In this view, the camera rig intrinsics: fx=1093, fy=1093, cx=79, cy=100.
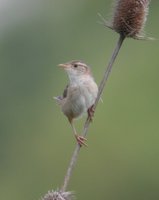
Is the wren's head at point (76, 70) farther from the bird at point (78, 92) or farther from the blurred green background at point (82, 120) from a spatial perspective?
the blurred green background at point (82, 120)

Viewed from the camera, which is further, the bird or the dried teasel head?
the bird

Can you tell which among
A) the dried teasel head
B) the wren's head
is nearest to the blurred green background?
the wren's head

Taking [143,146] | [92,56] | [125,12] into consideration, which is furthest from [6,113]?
[125,12]

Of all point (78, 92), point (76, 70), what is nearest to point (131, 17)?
point (78, 92)

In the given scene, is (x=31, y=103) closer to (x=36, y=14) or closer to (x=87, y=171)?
(x=87, y=171)

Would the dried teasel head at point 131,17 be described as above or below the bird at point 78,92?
above

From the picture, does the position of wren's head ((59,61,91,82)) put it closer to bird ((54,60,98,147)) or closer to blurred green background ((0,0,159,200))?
bird ((54,60,98,147))

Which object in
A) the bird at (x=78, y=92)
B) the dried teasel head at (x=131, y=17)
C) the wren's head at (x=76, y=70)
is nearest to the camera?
the dried teasel head at (x=131, y=17)

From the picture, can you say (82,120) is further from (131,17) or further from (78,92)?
(131,17)

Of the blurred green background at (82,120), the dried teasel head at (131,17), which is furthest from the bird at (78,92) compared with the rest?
the blurred green background at (82,120)
